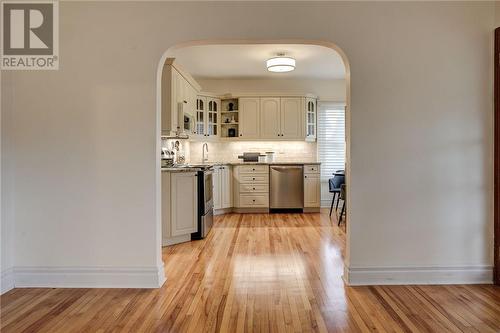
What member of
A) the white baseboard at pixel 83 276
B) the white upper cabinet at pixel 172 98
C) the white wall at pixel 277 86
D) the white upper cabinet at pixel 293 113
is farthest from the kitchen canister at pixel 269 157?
the white baseboard at pixel 83 276

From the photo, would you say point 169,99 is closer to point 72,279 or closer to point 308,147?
point 72,279

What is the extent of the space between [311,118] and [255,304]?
5.14 metres

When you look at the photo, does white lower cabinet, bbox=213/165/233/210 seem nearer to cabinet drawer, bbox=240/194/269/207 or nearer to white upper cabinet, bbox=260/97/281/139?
cabinet drawer, bbox=240/194/269/207

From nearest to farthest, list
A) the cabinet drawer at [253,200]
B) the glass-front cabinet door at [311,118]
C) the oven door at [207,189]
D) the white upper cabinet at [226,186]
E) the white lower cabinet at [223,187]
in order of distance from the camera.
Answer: the oven door at [207,189]
the white lower cabinet at [223,187]
the white upper cabinet at [226,186]
the cabinet drawer at [253,200]
the glass-front cabinet door at [311,118]

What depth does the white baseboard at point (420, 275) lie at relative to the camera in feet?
9.31

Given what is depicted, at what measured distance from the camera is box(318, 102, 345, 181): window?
7301 millimetres

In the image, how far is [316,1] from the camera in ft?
9.33

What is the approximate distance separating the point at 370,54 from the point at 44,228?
3060 millimetres

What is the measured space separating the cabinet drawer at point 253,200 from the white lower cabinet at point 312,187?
0.77 m

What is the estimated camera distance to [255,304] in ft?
8.05

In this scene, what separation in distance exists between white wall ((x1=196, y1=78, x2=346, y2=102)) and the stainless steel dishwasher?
5.43 ft

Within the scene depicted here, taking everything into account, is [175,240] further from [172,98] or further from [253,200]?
[253,200]

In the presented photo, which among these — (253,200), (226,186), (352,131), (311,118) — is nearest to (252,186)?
(253,200)

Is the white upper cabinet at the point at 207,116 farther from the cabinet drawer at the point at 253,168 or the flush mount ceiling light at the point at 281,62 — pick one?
the flush mount ceiling light at the point at 281,62
